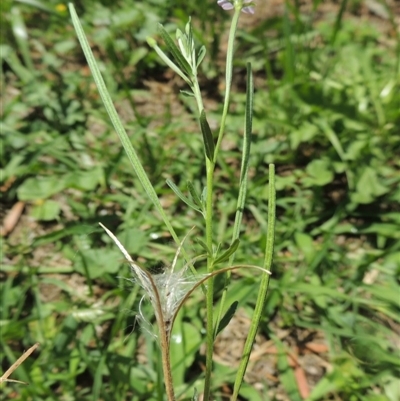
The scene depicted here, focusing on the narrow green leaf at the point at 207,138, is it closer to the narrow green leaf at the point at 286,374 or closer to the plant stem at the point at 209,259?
the plant stem at the point at 209,259

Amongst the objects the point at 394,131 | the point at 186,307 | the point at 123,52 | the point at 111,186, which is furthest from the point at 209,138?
the point at 123,52

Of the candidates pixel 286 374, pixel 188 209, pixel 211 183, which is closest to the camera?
pixel 211 183

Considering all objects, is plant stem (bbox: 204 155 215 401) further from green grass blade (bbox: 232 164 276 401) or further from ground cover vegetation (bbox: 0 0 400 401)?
ground cover vegetation (bbox: 0 0 400 401)

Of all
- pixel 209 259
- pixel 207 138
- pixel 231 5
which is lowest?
pixel 209 259

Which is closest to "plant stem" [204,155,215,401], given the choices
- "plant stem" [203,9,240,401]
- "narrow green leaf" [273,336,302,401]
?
"plant stem" [203,9,240,401]

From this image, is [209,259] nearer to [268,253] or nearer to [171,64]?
[268,253]

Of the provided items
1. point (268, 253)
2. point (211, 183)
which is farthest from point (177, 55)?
point (268, 253)

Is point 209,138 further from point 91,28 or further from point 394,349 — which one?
point 91,28

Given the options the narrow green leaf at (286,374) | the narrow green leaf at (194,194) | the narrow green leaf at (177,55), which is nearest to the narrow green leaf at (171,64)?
the narrow green leaf at (177,55)

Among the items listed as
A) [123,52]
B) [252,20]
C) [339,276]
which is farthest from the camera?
[252,20]
